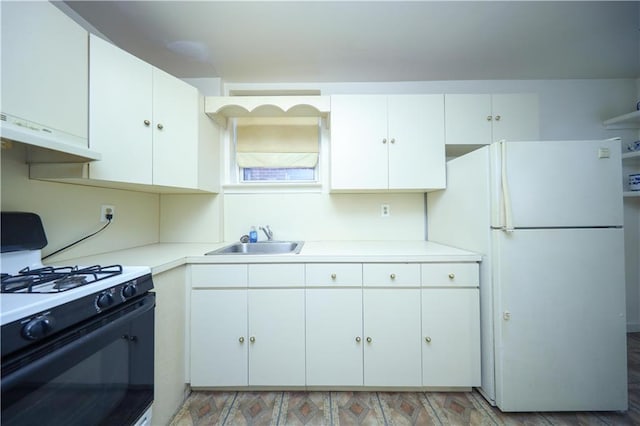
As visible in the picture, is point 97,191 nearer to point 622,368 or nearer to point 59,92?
point 59,92

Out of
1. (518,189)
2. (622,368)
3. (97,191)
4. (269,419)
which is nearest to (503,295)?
(518,189)

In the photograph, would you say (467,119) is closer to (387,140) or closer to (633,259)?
(387,140)

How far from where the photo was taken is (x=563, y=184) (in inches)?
51.3

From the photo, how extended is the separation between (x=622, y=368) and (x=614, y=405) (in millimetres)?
213

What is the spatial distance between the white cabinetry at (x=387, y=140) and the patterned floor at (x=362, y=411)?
1.44 m

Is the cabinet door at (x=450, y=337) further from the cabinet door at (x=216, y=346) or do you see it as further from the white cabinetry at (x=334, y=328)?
the cabinet door at (x=216, y=346)

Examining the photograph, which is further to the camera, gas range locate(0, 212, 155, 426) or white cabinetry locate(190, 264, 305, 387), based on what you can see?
white cabinetry locate(190, 264, 305, 387)

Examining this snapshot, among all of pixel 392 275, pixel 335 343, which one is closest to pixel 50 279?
pixel 335 343

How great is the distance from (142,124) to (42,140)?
25.5 inches

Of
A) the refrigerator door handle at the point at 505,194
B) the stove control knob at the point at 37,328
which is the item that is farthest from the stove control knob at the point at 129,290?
the refrigerator door handle at the point at 505,194

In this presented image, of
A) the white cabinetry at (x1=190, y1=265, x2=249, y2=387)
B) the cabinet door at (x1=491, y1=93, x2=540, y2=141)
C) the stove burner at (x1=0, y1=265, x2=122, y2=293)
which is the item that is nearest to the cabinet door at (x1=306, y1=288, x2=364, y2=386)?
the white cabinetry at (x1=190, y1=265, x2=249, y2=387)

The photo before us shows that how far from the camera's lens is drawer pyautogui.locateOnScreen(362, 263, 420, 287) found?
4.87ft

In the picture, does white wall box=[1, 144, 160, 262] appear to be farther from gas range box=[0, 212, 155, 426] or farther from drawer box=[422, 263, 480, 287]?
drawer box=[422, 263, 480, 287]

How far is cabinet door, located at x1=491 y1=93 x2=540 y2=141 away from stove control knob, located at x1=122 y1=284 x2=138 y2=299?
2.53m
